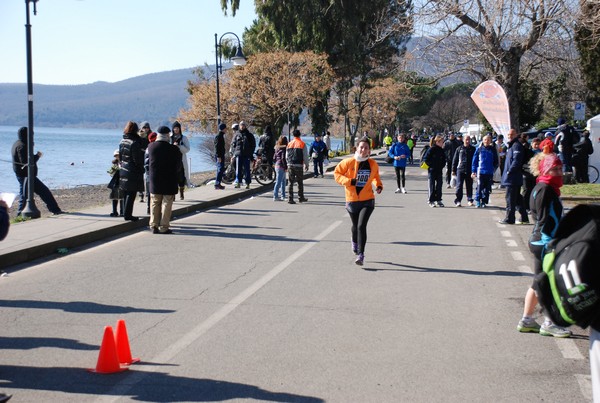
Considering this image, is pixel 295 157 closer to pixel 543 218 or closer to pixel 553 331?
pixel 543 218

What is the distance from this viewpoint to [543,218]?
6.67m

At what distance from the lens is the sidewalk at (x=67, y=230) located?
33.6 feet

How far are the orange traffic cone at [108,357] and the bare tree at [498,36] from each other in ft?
61.7

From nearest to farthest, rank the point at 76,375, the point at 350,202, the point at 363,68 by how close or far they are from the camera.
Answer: the point at 76,375
the point at 350,202
the point at 363,68

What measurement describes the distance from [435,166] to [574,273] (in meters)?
15.3

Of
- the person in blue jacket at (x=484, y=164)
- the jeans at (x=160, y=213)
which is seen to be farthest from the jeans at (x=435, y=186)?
the jeans at (x=160, y=213)

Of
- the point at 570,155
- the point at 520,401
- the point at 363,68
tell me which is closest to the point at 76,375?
the point at 520,401

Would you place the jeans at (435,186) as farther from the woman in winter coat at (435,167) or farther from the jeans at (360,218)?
the jeans at (360,218)

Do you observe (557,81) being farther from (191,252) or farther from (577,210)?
(577,210)

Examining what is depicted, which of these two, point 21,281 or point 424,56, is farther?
point 424,56

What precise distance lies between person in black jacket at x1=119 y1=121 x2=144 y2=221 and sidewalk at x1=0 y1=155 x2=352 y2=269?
50 cm

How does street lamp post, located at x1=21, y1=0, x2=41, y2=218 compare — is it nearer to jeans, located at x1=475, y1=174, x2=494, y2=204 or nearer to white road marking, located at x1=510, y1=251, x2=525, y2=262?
white road marking, located at x1=510, y1=251, x2=525, y2=262

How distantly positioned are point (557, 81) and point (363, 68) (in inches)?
565

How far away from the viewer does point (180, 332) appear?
6402 millimetres
